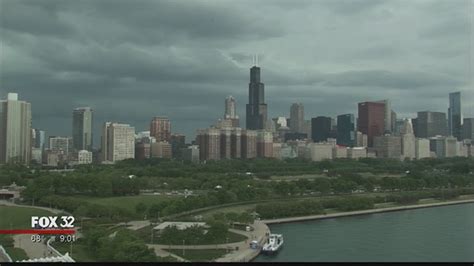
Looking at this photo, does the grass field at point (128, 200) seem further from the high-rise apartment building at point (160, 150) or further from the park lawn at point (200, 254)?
the high-rise apartment building at point (160, 150)

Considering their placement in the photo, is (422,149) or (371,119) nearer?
(422,149)

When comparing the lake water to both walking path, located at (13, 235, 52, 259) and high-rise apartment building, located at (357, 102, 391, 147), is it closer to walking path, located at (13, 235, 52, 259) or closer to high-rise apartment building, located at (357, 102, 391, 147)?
walking path, located at (13, 235, 52, 259)

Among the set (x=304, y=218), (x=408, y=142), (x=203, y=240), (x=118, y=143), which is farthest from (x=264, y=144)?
(x=203, y=240)

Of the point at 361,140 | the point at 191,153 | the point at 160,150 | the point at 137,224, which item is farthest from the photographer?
the point at 361,140

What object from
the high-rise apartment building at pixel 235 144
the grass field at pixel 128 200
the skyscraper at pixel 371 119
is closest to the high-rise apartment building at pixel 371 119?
the skyscraper at pixel 371 119

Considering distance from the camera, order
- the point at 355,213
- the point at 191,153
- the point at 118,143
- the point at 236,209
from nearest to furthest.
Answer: the point at 236,209 → the point at 355,213 → the point at 118,143 → the point at 191,153

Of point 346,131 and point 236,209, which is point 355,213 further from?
point 346,131

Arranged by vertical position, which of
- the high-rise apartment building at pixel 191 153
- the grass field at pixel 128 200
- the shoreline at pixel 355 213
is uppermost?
the high-rise apartment building at pixel 191 153
